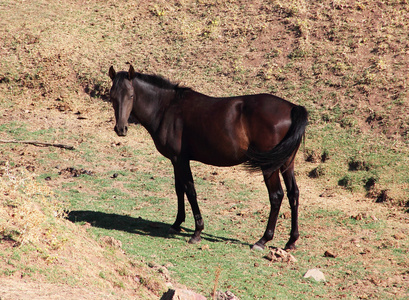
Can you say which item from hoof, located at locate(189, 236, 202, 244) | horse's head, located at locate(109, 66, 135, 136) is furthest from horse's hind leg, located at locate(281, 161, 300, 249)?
horse's head, located at locate(109, 66, 135, 136)

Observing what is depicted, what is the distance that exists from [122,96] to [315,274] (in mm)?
3757

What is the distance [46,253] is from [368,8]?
13.4m

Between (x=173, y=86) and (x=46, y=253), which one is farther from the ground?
(x=173, y=86)

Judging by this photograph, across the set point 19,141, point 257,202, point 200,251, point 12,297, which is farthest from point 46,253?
point 19,141

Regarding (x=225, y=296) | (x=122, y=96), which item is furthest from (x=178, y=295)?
(x=122, y=96)

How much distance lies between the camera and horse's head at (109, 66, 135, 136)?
27.1 feet

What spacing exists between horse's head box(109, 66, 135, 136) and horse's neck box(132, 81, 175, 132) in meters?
0.20

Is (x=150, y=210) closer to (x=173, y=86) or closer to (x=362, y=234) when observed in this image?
(x=173, y=86)

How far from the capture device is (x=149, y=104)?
8555mm

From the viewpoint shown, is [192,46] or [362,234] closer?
[362,234]

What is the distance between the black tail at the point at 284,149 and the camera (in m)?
7.88

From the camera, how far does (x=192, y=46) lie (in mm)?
16906

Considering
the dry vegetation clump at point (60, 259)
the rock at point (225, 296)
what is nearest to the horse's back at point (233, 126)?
the dry vegetation clump at point (60, 259)

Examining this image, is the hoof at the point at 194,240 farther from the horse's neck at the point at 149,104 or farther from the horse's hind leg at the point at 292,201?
the horse's neck at the point at 149,104
